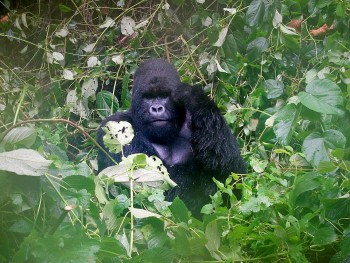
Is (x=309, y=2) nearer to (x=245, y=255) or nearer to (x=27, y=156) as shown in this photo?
(x=245, y=255)

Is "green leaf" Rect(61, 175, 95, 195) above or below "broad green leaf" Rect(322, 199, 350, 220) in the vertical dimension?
above

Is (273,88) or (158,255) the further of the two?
(273,88)

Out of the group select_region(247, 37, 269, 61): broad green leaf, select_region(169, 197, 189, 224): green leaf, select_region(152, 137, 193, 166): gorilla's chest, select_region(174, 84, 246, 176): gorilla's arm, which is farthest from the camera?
select_region(247, 37, 269, 61): broad green leaf

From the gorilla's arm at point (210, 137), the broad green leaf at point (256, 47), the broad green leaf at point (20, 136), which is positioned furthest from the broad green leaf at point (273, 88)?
the broad green leaf at point (20, 136)

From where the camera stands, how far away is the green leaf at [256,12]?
2.31 m

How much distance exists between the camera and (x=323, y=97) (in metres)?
1.56

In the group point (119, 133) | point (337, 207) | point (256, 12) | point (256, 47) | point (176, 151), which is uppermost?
point (119, 133)

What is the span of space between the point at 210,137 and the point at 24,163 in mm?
1259

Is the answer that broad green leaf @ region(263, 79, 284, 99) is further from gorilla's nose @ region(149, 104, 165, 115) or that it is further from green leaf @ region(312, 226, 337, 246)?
green leaf @ region(312, 226, 337, 246)

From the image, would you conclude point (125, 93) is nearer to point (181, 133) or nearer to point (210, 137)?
point (181, 133)

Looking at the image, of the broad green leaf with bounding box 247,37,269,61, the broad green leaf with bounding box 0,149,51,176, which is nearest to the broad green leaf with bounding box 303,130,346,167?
the broad green leaf with bounding box 0,149,51,176

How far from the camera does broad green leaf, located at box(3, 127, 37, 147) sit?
114 cm

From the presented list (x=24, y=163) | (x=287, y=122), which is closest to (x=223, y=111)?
(x=287, y=122)

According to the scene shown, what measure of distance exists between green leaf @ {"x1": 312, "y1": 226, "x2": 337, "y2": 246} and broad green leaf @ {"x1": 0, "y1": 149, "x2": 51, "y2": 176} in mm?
548
